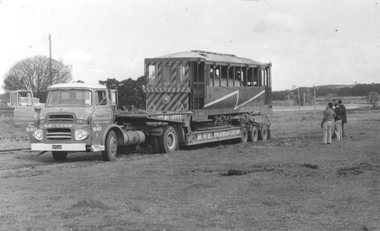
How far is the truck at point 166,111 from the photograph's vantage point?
16.9 metres

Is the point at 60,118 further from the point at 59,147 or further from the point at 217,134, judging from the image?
the point at 217,134

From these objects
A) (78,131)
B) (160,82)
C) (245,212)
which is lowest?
(245,212)

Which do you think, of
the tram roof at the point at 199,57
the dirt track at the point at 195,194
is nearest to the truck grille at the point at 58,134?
the dirt track at the point at 195,194

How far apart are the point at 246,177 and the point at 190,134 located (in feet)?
28.7

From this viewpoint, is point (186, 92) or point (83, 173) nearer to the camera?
point (83, 173)

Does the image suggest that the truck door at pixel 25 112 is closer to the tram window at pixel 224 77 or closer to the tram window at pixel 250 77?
the tram window at pixel 224 77

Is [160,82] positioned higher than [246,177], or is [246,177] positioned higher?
[160,82]

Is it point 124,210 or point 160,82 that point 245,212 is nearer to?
point 124,210

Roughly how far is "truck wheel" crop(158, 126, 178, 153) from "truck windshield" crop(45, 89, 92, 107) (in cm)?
367

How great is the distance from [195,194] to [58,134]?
24.0 feet

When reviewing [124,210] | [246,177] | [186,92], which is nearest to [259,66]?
[186,92]

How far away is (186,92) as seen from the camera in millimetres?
21688

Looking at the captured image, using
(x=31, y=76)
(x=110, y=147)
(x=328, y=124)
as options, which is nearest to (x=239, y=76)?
(x=328, y=124)

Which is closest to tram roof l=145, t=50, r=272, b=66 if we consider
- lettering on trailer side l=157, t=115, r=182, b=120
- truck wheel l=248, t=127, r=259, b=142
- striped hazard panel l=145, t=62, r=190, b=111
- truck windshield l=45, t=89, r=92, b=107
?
striped hazard panel l=145, t=62, r=190, b=111
